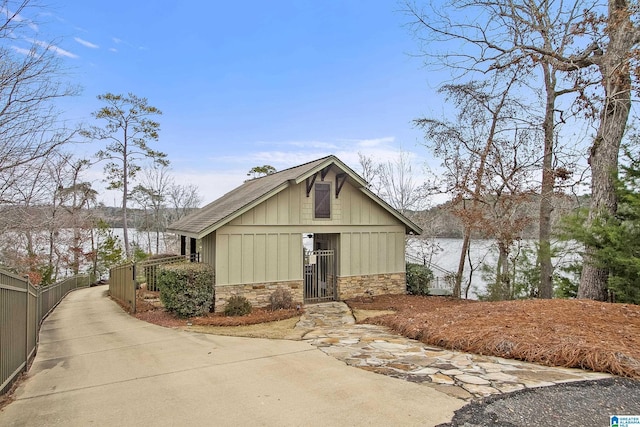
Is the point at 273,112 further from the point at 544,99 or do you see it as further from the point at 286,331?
the point at 286,331

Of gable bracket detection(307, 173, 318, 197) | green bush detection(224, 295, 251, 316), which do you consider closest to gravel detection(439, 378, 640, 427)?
green bush detection(224, 295, 251, 316)

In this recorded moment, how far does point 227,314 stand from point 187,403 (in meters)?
6.38

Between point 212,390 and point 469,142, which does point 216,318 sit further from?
point 469,142

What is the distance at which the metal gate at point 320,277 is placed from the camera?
1287 cm

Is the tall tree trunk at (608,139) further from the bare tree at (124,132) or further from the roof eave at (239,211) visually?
the bare tree at (124,132)

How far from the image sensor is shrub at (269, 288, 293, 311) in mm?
11391

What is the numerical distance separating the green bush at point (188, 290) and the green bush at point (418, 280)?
25.1ft

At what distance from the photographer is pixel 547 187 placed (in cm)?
1324

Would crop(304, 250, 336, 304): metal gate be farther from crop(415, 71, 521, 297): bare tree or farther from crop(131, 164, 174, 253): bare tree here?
crop(131, 164, 174, 253): bare tree

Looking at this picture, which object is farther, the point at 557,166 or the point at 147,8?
the point at 557,166

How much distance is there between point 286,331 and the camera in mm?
8602

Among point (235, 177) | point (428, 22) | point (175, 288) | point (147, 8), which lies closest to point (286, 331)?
point (175, 288)

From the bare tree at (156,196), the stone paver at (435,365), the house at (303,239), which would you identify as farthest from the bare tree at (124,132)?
the stone paver at (435,365)

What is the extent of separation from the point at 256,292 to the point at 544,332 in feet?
26.0
